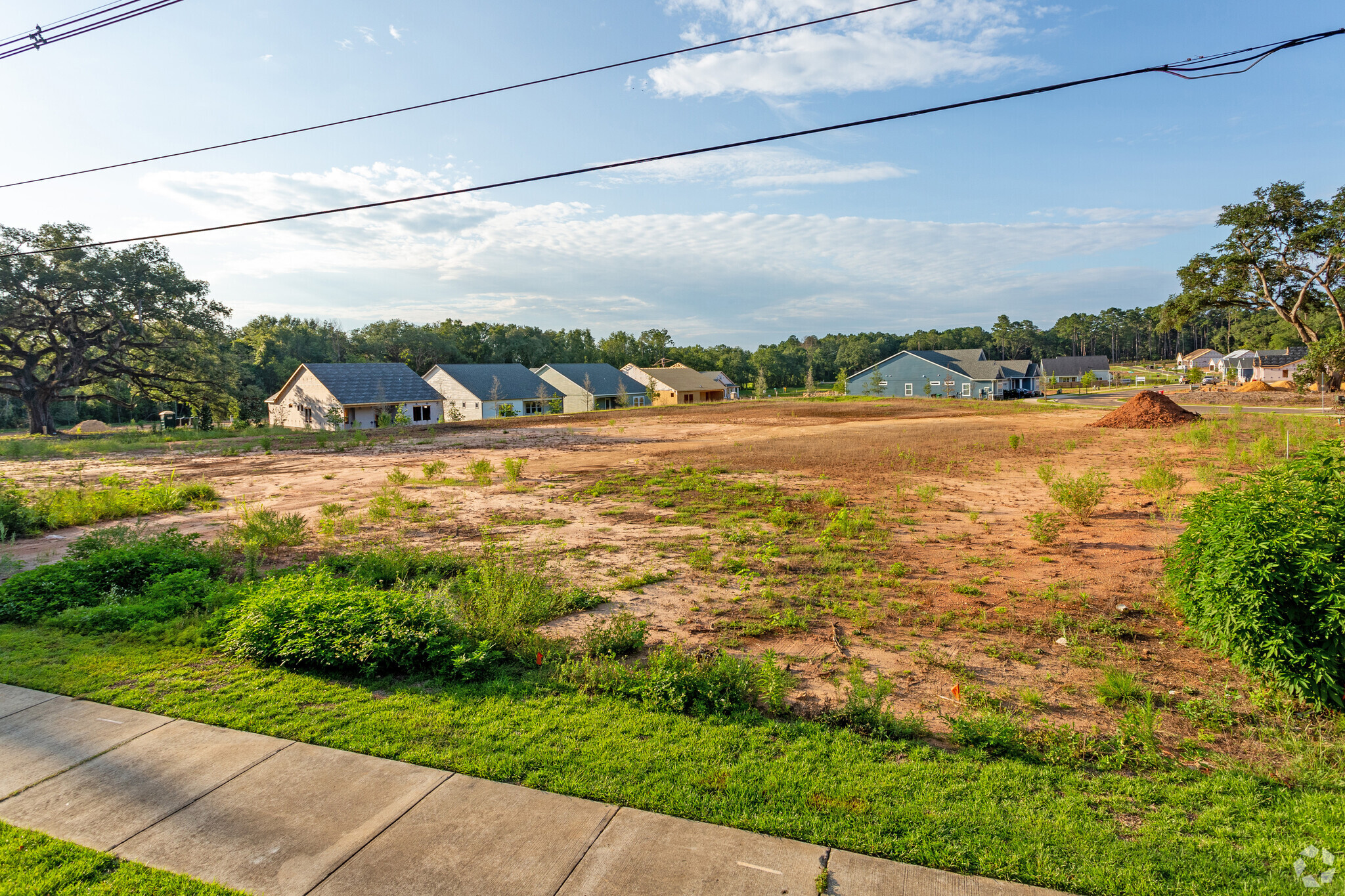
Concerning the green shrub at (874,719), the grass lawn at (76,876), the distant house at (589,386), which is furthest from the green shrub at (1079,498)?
the distant house at (589,386)

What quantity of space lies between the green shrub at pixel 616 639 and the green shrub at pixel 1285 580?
5.03 metres

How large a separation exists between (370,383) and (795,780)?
173 ft

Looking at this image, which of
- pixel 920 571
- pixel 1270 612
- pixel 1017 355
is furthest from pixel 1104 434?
pixel 1017 355

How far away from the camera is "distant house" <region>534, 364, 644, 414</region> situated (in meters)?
63.0

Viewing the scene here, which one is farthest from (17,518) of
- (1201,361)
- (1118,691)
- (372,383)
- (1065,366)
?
(1201,361)

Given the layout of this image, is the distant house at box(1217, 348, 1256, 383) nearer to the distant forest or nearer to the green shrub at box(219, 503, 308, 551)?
the distant forest

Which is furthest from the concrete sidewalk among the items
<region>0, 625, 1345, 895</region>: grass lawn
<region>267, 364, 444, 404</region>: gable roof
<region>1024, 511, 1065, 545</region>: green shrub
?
<region>267, 364, 444, 404</region>: gable roof

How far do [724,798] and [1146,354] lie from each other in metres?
183

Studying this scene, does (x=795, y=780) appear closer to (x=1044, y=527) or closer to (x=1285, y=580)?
(x=1285, y=580)

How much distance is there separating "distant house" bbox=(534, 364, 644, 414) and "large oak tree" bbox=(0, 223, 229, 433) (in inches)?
1235

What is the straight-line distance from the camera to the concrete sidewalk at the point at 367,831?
308 cm

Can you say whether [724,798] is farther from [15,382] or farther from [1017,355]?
[1017,355]

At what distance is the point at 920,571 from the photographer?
331 inches

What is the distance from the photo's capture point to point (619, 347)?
99.2 metres
